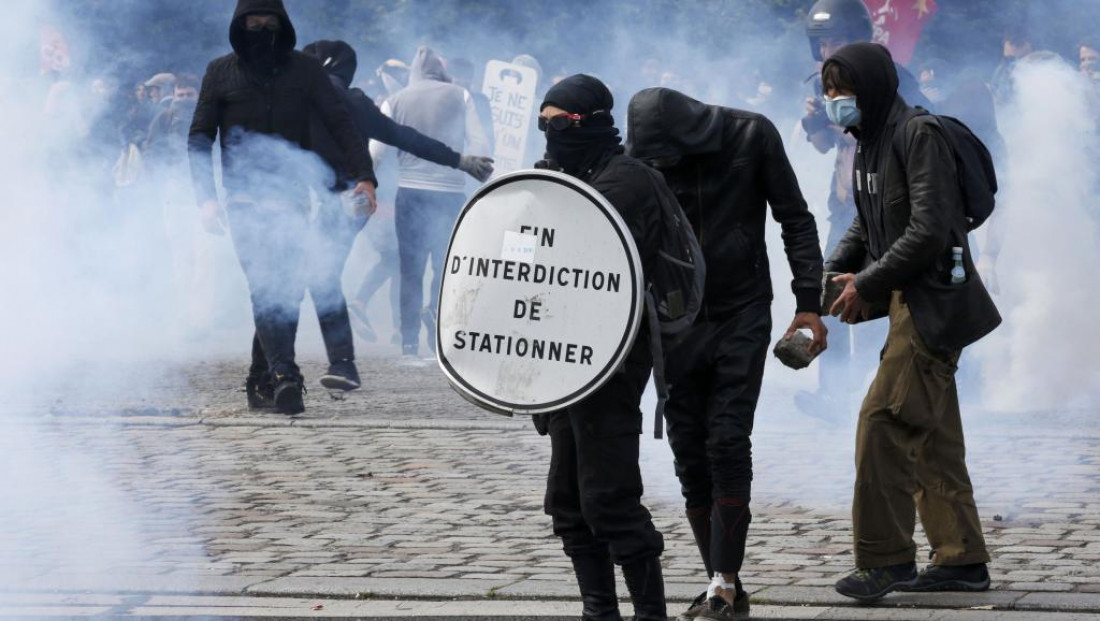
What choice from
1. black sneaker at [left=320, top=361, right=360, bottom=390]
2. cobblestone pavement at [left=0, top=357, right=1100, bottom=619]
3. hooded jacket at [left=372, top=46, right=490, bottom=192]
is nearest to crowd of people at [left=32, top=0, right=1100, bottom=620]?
cobblestone pavement at [left=0, top=357, right=1100, bottom=619]

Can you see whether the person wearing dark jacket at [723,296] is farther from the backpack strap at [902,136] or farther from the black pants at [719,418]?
the backpack strap at [902,136]

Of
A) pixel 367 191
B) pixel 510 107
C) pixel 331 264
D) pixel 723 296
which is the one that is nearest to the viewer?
pixel 723 296

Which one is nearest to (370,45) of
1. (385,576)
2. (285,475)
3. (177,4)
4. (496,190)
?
(177,4)

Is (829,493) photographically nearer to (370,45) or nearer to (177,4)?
(177,4)

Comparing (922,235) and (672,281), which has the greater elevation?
(922,235)

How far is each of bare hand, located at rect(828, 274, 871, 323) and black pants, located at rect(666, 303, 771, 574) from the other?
204 mm

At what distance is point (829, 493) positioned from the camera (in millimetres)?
7492

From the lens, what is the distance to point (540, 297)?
15.9ft

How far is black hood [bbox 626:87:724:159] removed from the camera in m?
5.42

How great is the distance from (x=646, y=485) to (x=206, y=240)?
3.62m

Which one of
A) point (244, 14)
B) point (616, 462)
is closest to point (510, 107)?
point (244, 14)

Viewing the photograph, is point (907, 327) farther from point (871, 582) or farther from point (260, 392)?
point (260, 392)

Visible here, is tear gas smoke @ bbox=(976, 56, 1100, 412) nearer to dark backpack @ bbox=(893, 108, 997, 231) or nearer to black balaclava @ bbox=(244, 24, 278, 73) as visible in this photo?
black balaclava @ bbox=(244, 24, 278, 73)

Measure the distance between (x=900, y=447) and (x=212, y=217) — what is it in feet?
15.4
